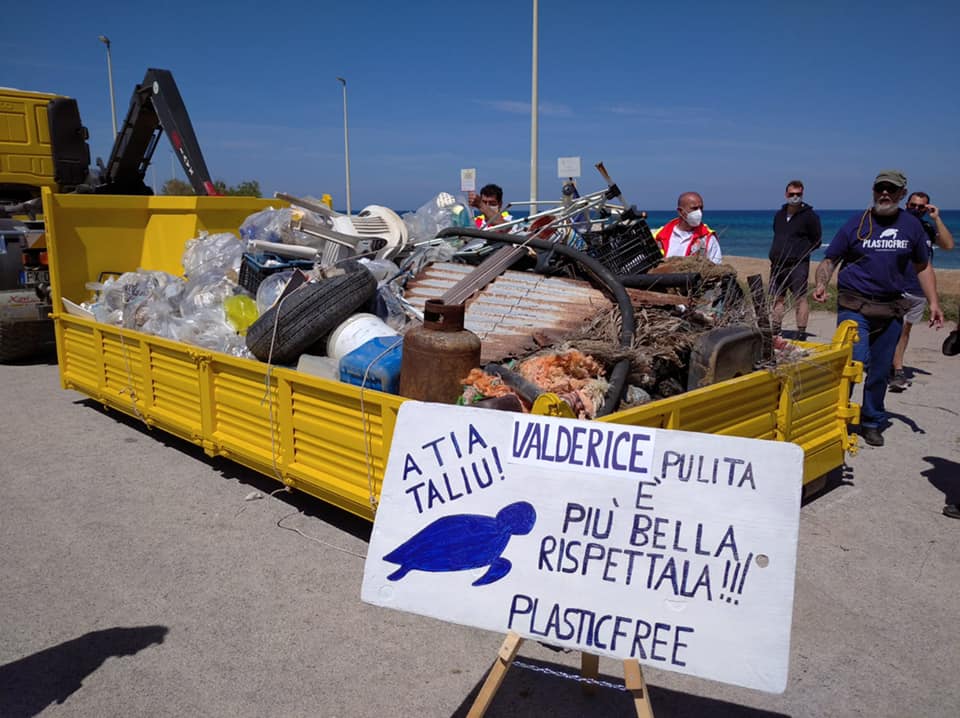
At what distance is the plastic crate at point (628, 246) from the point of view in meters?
5.06

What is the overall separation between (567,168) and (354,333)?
21.2 feet

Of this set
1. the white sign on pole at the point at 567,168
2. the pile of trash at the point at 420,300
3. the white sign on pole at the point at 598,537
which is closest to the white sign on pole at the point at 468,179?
the white sign on pole at the point at 567,168

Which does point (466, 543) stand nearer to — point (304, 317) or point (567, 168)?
point (304, 317)

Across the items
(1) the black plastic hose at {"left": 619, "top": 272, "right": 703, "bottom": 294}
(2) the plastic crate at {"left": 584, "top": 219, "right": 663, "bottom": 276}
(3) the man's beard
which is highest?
(3) the man's beard

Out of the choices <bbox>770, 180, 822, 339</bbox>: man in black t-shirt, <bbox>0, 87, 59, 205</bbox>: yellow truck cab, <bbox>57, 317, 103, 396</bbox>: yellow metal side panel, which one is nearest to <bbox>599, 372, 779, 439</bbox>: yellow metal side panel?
<bbox>57, 317, 103, 396</bbox>: yellow metal side panel

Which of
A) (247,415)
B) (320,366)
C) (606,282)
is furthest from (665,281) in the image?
(247,415)

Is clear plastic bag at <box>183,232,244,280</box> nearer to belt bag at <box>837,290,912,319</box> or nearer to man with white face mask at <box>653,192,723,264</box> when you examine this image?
man with white face mask at <box>653,192,723,264</box>

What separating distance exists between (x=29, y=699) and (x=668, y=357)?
3204 millimetres

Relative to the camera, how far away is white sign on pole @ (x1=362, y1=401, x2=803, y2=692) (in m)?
1.98

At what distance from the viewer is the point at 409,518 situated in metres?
2.29

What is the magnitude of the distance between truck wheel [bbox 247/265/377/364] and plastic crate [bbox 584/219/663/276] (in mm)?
1813

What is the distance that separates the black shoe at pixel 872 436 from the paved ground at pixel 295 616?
0.64 meters

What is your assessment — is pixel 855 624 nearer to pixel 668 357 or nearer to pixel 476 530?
pixel 668 357

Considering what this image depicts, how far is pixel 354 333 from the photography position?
4074mm
